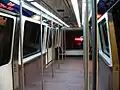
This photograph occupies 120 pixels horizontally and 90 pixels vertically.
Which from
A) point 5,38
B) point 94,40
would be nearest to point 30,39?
point 5,38

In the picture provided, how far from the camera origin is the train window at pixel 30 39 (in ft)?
18.5

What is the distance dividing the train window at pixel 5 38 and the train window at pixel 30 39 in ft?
4.97

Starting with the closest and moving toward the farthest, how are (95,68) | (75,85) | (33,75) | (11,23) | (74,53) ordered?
(95,68)
(11,23)
(75,85)
(33,75)
(74,53)

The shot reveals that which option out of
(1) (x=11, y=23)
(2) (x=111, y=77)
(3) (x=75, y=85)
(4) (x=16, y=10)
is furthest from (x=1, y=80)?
(3) (x=75, y=85)

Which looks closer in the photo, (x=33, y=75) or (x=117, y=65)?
(x=117, y=65)

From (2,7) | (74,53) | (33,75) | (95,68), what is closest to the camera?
(95,68)

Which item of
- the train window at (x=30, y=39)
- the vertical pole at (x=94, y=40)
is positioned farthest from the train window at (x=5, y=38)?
the vertical pole at (x=94, y=40)

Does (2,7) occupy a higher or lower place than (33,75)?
higher

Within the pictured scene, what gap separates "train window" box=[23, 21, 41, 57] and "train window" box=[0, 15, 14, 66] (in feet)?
4.97

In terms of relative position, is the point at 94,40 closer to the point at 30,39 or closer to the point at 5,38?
the point at 5,38

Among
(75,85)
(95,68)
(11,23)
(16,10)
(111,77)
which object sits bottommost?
(75,85)

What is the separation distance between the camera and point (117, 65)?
3.98 meters

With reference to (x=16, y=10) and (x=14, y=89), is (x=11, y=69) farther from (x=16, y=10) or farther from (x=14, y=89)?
(x=16, y=10)

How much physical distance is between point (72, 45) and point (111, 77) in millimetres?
9825
